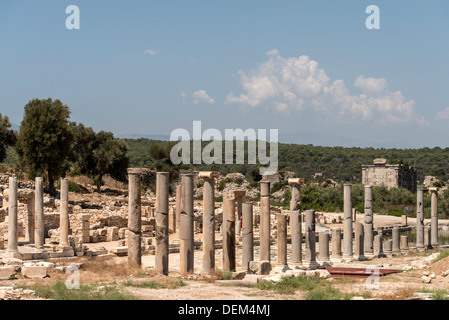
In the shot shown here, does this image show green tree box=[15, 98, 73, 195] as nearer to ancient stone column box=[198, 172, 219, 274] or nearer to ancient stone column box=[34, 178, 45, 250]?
ancient stone column box=[34, 178, 45, 250]

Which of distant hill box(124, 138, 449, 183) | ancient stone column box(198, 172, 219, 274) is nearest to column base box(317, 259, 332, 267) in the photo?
ancient stone column box(198, 172, 219, 274)

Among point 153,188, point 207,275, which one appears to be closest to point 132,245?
point 207,275

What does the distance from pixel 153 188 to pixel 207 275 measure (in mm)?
44279

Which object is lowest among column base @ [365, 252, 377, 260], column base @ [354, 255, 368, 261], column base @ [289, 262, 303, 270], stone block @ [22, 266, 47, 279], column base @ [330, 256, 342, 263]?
column base @ [365, 252, 377, 260]

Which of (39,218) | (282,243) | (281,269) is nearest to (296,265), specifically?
(282,243)

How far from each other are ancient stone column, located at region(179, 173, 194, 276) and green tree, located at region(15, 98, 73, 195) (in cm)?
2431

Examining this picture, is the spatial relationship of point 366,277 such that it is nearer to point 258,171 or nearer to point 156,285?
point 156,285

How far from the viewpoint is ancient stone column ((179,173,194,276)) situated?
1853 centimetres

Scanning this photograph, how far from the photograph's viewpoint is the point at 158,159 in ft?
217

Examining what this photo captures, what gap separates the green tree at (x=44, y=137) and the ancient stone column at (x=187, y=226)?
2431 cm

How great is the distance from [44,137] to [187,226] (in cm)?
2470

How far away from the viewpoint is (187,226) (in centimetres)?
1864

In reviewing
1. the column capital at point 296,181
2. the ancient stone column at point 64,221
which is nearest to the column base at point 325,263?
the column capital at point 296,181

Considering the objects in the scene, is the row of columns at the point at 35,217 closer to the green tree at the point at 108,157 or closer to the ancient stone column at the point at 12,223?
the ancient stone column at the point at 12,223
